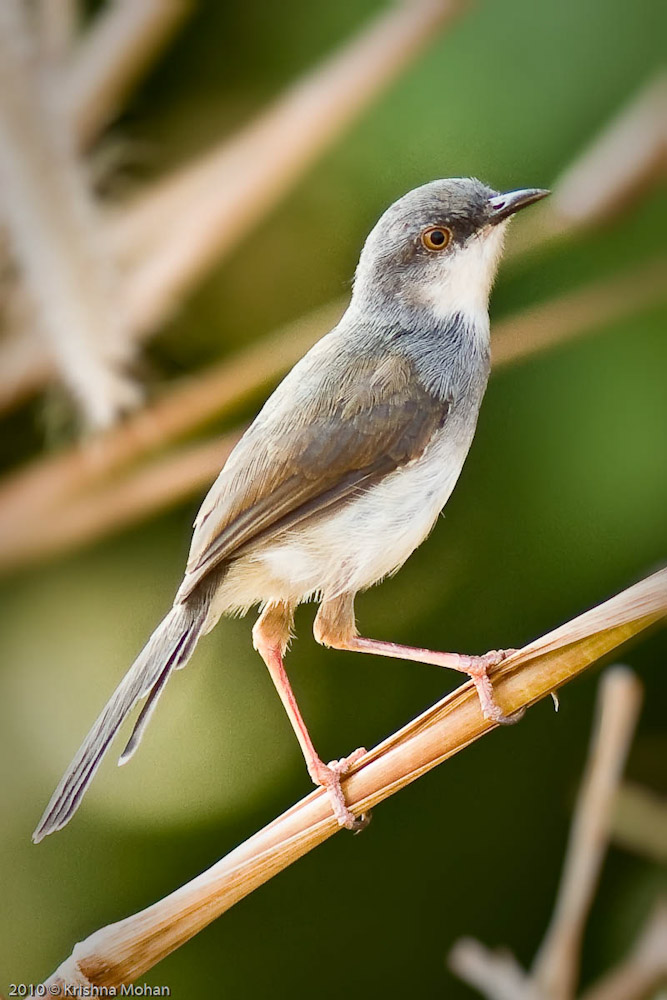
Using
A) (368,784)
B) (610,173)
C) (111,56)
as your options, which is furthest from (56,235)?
(368,784)

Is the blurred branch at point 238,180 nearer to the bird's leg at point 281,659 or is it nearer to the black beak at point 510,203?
the black beak at point 510,203

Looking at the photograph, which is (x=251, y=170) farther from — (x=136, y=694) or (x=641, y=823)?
(x=641, y=823)

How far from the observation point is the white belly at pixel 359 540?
1.39m

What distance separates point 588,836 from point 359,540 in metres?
0.55

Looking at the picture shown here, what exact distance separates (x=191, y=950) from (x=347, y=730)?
1.24 ft

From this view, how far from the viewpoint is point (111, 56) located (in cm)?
163

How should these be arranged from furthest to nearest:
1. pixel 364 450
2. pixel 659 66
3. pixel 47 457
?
1. pixel 47 457
2. pixel 659 66
3. pixel 364 450

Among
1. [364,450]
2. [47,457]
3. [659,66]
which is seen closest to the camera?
[364,450]

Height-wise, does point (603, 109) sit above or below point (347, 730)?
above

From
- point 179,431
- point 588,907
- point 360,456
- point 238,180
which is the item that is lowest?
point 588,907

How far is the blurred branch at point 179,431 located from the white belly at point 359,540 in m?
0.20

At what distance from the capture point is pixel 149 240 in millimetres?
1671

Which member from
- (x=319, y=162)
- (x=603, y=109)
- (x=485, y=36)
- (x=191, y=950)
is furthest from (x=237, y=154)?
(x=191, y=950)

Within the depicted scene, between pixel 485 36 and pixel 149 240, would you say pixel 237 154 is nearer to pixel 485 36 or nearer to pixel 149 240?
pixel 149 240
